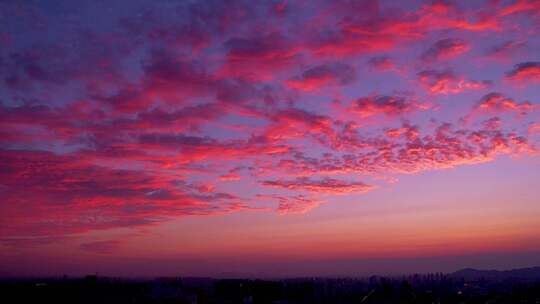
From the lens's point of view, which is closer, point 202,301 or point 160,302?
point 160,302

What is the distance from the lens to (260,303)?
41219mm

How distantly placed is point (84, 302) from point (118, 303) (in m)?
3.65

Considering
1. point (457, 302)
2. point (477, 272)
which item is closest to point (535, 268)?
point (477, 272)

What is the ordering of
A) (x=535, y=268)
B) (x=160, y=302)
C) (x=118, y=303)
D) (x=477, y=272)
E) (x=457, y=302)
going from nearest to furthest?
(x=160, y=302) → (x=118, y=303) → (x=457, y=302) → (x=535, y=268) → (x=477, y=272)

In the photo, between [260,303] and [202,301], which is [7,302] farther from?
[260,303]

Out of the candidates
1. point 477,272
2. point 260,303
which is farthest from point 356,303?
point 477,272

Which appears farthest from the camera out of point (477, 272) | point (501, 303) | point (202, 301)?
point (477, 272)

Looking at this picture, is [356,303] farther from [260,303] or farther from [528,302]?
[528,302]

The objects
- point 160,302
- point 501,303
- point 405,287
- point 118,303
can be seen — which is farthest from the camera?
point 405,287

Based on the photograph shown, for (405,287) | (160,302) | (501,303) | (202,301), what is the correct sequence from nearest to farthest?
(160,302) < (202,301) < (501,303) < (405,287)

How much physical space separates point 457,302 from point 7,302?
1605 inches

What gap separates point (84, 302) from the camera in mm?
36688

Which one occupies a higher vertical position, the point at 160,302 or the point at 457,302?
the point at 160,302

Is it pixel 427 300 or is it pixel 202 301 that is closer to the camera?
pixel 202 301
